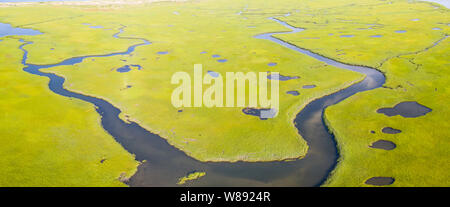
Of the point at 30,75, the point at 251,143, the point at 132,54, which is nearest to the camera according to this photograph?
the point at 251,143

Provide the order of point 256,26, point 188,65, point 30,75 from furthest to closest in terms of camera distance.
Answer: point 256,26 < point 188,65 < point 30,75

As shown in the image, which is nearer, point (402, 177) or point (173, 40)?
point (402, 177)

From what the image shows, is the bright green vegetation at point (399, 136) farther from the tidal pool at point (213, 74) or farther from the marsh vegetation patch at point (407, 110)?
the tidal pool at point (213, 74)

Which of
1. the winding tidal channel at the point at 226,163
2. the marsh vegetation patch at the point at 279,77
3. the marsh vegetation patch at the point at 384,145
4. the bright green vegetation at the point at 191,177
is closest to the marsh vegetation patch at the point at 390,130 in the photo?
the marsh vegetation patch at the point at 384,145

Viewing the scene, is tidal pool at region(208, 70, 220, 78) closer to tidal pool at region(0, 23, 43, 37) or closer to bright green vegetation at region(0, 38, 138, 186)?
bright green vegetation at region(0, 38, 138, 186)

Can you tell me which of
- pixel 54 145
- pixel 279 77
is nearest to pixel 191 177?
pixel 54 145
